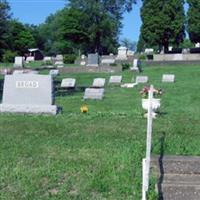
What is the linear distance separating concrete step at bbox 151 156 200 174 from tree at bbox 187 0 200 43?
6145cm

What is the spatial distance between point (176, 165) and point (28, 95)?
5.98 meters

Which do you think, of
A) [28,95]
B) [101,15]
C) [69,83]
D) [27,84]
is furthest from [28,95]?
[101,15]

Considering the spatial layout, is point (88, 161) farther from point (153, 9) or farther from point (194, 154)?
point (153, 9)

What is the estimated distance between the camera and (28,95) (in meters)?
12.5

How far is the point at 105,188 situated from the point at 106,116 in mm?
5028

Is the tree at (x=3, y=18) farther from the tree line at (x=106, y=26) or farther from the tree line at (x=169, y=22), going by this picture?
the tree line at (x=169, y=22)

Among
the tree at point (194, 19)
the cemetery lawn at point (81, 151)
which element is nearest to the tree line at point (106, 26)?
the tree at point (194, 19)

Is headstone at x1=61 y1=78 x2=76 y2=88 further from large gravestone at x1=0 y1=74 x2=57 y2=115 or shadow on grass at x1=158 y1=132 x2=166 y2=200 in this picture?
shadow on grass at x1=158 y1=132 x2=166 y2=200

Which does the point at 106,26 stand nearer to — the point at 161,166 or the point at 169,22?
the point at 169,22

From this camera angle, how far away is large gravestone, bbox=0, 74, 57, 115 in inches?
481

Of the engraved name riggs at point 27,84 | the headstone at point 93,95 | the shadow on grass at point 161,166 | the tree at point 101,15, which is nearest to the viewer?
the shadow on grass at point 161,166

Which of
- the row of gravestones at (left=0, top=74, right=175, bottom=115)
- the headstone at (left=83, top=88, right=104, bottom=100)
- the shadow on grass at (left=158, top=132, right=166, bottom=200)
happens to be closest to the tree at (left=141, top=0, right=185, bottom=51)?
the headstone at (left=83, top=88, right=104, bottom=100)

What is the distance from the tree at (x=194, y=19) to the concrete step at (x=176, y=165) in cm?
6145

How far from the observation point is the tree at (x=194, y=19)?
67500 millimetres
